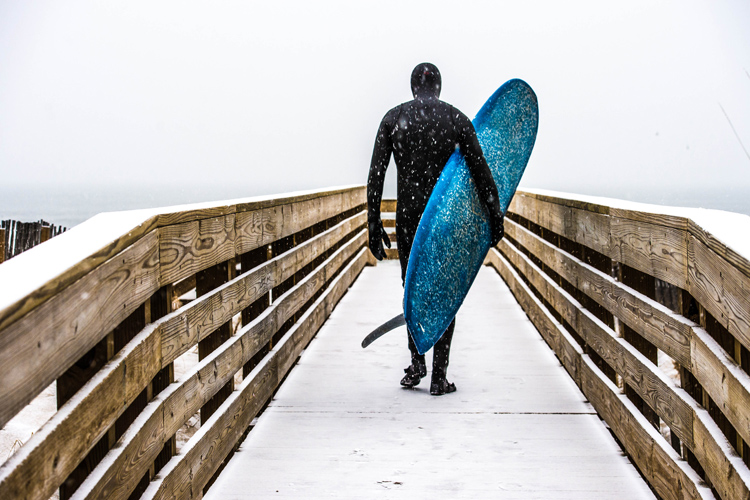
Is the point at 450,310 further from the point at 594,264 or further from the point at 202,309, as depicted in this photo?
Answer: the point at 202,309

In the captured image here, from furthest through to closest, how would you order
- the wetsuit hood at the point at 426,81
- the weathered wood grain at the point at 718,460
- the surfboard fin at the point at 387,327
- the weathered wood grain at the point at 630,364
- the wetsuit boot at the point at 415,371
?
the surfboard fin at the point at 387,327 < the wetsuit boot at the point at 415,371 < the wetsuit hood at the point at 426,81 < the weathered wood grain at the point at 630,364 < the weathered wood grain at the point at 718,460

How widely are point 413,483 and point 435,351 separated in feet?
4.13

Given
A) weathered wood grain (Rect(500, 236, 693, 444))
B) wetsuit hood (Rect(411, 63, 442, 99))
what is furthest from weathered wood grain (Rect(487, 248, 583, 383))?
wetsuit hood (Rect(411, 63, 442, 99))

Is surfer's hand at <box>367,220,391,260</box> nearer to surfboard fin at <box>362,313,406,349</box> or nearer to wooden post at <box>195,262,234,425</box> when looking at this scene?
surfboard fin at <box>362,313,406,349</box>

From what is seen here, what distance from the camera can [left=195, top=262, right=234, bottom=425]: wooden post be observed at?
2822mm

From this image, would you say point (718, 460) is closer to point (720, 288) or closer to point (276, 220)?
point (720, 288)

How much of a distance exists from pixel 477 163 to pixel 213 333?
1.66 metres

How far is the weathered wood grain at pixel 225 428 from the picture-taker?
228cm

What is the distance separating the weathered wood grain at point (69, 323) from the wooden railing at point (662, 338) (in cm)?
152

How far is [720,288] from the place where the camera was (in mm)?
1909

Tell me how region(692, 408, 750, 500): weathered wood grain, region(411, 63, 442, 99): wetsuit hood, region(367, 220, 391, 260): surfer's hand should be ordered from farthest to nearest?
region(367, 220, 391, 260): surfer's hand
region(411, 63, 442, 99): wetsuit hood
region(692, 408, 750, 500): weathered wood grain

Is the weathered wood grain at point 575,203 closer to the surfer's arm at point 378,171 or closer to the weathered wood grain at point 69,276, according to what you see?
the surfer's arm at point 378,171

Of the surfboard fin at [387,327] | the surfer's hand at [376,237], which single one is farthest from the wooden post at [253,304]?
the surfboard fin at [387,327]

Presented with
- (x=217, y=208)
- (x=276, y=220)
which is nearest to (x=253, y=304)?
(x=276, y=220)
